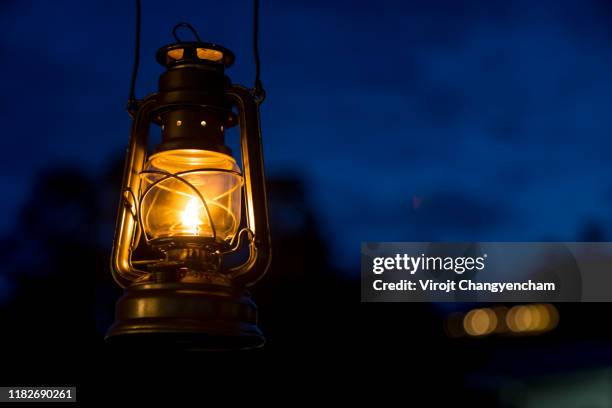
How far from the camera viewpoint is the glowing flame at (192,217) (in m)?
2.17

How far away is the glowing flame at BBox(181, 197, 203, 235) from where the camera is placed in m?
2.17

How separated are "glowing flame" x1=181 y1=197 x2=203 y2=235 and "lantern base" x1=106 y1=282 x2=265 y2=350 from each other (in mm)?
121

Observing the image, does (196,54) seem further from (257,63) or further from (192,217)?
(192,217)

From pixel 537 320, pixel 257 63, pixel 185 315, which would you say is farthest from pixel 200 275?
pixel 537 320

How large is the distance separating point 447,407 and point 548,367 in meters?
1.92

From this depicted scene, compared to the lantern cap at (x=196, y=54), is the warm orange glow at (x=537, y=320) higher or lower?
higher

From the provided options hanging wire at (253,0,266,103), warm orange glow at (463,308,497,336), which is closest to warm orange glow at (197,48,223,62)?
hanging wire at (253,0,266,103)

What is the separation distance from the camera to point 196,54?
2234 mm

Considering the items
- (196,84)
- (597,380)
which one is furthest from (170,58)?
(597,380)

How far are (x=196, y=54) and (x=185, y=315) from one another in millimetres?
534

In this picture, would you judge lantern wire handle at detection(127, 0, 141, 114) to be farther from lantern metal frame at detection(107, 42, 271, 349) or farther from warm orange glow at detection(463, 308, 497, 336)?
warm orange glow at detection(463, 308, 497, 336)

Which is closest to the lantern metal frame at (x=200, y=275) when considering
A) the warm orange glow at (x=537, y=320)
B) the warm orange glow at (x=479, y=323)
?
the warm orange glow at (x=537, y=320)

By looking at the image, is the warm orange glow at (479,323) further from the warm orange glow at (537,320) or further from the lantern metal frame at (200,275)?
the lantern metal frame at (200,275)

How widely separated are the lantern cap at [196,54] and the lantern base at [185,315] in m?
0.45
